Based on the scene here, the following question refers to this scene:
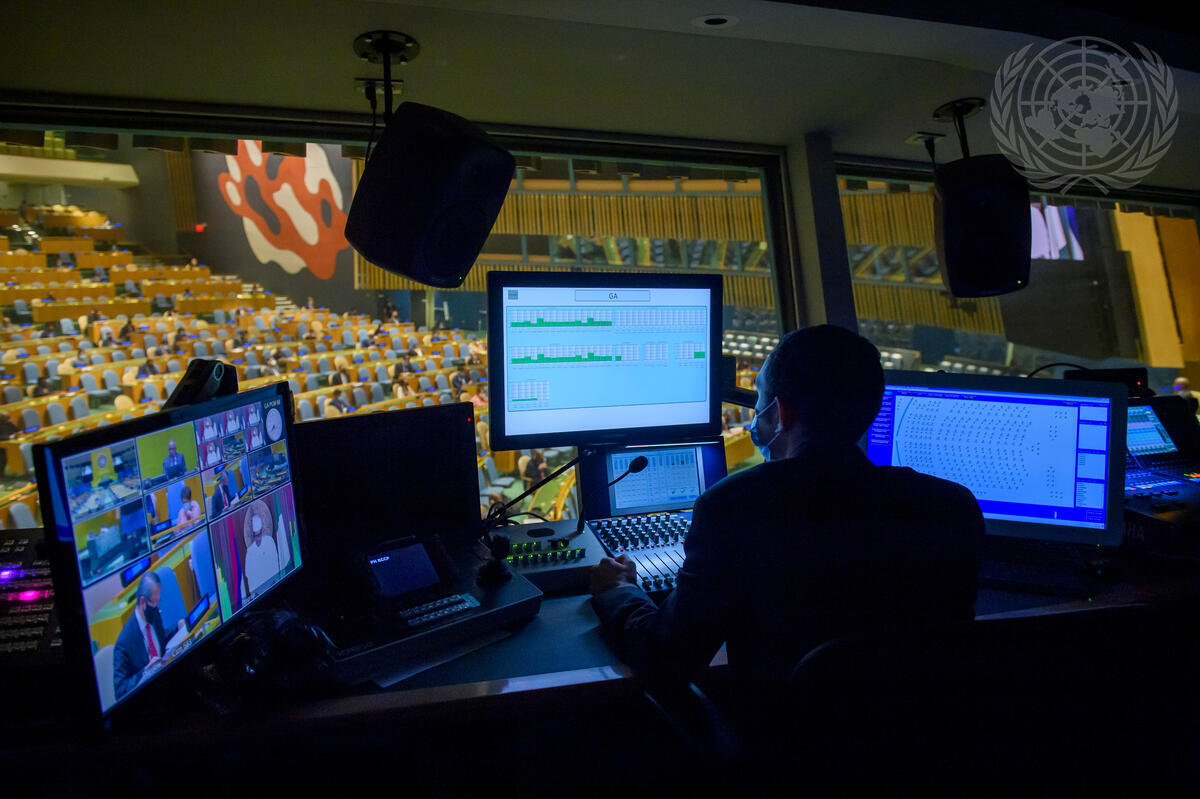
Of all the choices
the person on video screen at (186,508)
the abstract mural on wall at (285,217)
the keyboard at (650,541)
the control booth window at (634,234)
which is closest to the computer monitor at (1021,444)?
the keyboard at (650,541)

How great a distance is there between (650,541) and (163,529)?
102 centimetres

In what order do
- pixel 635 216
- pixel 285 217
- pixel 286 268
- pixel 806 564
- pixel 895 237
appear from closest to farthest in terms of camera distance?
pixel 806 564, pixel 635 216, pixel 895 237, pixel 285 217, pixel 286 268

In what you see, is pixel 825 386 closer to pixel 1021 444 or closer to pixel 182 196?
pixel 1021 444

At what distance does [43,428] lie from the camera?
5.67m

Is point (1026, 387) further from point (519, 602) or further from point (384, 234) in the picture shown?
point (384, 234)

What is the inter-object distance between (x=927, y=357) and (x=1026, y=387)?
192cm

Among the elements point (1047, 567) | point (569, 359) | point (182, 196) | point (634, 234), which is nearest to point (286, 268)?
point (182, 196)

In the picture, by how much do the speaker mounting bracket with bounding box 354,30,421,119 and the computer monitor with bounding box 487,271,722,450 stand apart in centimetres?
54

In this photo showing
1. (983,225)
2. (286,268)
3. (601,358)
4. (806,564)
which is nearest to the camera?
(806,564)

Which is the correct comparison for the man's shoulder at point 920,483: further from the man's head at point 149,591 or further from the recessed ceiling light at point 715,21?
the man's head at point 149,591

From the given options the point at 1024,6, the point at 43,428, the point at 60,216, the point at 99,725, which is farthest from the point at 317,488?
the point at 60,216

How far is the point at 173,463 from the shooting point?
1039mm

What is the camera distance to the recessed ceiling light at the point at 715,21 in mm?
1459

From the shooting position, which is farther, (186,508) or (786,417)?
(786,417)
